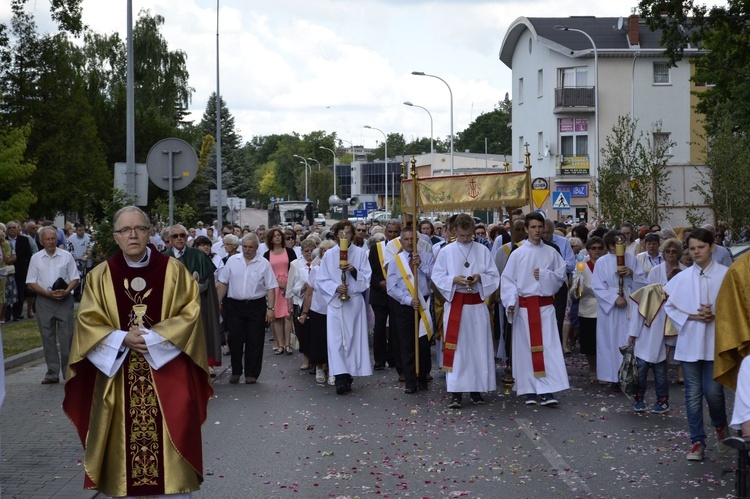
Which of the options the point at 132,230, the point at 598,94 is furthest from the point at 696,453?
the point at 598,94

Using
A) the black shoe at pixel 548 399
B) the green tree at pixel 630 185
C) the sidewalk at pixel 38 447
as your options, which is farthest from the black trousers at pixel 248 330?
the green tree at pixel 630 185

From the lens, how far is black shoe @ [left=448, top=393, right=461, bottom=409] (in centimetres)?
1164

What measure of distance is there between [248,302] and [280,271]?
3182 mm

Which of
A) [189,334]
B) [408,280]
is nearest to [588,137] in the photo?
[408,280]

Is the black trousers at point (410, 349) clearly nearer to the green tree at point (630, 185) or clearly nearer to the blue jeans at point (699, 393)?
the blue jeans at point (699, 393)

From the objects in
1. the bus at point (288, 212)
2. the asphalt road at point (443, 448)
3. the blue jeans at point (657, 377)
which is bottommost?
the asphalt road at point (443, 448)

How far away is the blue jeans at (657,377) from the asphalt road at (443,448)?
0.71 ft

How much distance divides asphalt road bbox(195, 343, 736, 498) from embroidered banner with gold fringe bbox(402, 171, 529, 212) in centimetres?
227

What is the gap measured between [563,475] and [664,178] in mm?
17902

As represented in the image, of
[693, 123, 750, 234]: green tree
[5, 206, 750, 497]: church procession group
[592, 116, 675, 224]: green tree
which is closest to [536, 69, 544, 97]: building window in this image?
[693, 123, 750, 234]: green tree

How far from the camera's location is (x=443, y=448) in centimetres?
937

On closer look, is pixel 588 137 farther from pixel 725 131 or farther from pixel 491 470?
pixel 491 470

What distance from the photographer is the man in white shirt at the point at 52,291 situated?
1305 centimetres

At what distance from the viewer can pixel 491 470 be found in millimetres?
8461
